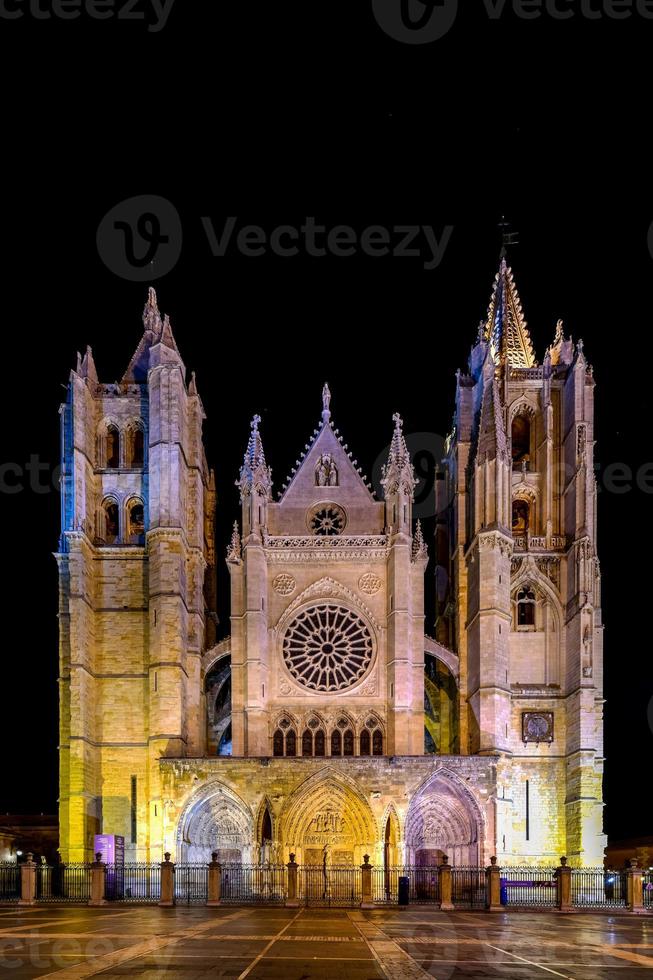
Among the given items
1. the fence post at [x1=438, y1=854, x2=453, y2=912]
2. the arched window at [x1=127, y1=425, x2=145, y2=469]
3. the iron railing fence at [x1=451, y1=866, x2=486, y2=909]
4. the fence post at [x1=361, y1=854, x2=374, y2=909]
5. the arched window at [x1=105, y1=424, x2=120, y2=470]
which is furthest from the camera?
the arched window at [x1=105, y1=424, x2=120, y2=470]

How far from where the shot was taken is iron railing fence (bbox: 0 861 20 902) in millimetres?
33000

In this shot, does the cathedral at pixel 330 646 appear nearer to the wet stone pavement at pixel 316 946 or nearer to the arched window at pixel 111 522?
the arched window at pixel 111 522

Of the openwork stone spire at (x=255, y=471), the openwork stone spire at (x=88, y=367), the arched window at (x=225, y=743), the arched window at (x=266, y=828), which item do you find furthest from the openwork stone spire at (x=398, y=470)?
the arched window at (x=266, y=828)

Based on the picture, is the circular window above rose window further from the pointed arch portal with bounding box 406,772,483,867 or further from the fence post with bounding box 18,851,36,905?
the fence post with bounding box 18,851,36,905

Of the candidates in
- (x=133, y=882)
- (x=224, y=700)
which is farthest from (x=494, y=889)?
(x=224, y=700)

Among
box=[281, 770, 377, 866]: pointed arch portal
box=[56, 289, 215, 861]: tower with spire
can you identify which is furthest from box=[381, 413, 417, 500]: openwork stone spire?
box=[281, 770, 377, 866]: pointed arch portal

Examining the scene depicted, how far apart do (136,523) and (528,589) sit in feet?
51.0

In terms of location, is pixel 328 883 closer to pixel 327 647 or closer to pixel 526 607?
pixel 327 647

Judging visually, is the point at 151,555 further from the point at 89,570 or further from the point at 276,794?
the point at 276,794

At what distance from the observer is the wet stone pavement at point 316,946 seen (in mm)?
13953

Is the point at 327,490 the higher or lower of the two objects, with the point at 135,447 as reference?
lower

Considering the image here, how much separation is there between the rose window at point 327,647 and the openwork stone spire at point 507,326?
42.6ft

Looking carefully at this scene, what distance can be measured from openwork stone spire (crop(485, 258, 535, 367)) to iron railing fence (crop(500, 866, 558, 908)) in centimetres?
2027

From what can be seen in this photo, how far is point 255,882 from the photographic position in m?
35.2
